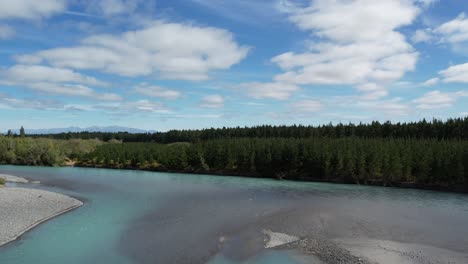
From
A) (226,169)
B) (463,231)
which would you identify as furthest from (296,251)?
(226,169)


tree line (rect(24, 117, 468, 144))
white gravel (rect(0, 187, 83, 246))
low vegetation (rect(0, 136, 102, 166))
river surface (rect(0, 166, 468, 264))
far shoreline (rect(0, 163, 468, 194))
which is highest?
tree line (rect(24, 117, 468, 144))

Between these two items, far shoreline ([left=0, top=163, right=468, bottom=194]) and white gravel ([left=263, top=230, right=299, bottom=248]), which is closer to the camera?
white gravel ([left=263, top=230, right=299, bottom=248])

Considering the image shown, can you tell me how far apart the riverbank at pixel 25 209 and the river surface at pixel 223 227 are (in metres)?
1.08

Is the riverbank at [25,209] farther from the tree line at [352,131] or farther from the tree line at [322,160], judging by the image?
the tree line at [352,131]

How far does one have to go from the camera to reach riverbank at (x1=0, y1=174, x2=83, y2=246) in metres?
26.8

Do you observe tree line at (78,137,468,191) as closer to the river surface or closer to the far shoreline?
the far shoreline

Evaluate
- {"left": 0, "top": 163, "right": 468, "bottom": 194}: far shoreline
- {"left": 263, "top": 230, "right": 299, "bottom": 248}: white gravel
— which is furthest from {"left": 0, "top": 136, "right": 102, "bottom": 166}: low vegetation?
{"left": 263, "top": 230, "right": 299, "bottom": 248}: white gravel

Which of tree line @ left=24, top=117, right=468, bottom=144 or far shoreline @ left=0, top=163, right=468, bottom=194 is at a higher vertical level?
tree line @ left=24, top=117, right=468, bottom=144

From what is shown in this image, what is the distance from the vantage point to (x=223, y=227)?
1168 inches

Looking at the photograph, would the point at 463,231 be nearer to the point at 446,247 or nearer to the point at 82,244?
the point at 446,247

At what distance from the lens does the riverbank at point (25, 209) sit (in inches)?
1054

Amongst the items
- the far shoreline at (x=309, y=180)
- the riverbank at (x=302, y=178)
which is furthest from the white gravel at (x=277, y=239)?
the riverbank at (x=302, y=178)

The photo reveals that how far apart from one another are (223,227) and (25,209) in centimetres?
1841

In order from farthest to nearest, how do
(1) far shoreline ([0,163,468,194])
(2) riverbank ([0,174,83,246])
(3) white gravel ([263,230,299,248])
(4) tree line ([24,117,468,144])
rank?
(4) tree line ([24,117,468,144])
(1) far shoreline ([0,163,468,194])
(2) riverbank ([0,174,83,246])
(3) white gravel ([263,230,299,248])
